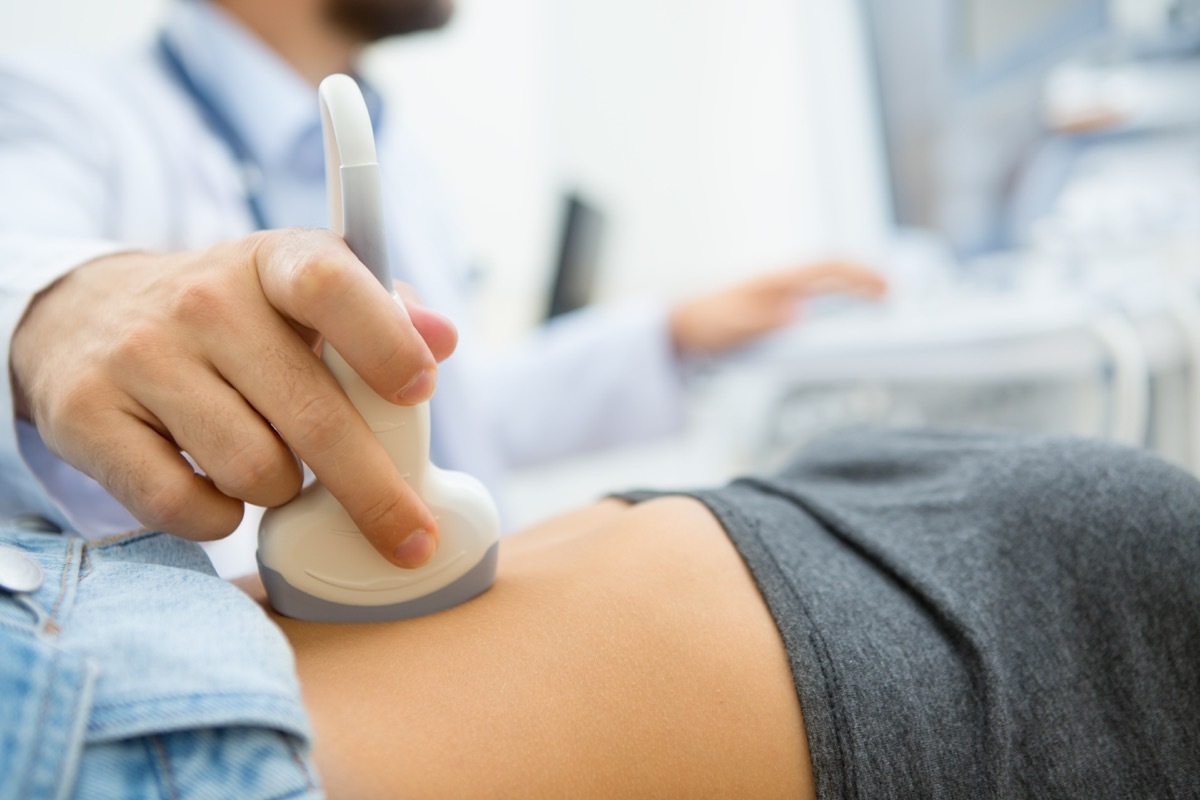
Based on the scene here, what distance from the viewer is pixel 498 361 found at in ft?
3.95

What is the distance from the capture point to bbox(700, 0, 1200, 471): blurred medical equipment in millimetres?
704

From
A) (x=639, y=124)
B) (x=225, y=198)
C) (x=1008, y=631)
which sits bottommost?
(x=1008, y=631)

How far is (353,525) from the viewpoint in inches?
13.0

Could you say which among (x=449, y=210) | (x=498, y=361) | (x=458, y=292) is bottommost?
(x=498, y=361)

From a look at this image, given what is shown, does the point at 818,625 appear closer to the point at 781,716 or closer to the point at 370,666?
the point at 781,716

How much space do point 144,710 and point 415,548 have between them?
0.12 metres

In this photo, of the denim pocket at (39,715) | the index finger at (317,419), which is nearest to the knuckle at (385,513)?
the index finger at (317,419)

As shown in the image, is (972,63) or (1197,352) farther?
(972,63)

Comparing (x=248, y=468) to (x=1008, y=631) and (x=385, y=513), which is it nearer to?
(x=385, y=513)

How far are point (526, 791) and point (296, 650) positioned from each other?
0.11 metres

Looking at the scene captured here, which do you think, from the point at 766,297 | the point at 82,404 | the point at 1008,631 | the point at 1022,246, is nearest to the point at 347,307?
the point at 82,404

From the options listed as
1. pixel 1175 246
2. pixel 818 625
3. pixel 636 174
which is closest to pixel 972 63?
pixel 1175 246

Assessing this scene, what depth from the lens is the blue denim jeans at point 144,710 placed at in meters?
0.22

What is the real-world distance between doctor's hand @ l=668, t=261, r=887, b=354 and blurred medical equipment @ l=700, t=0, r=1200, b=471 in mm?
28
